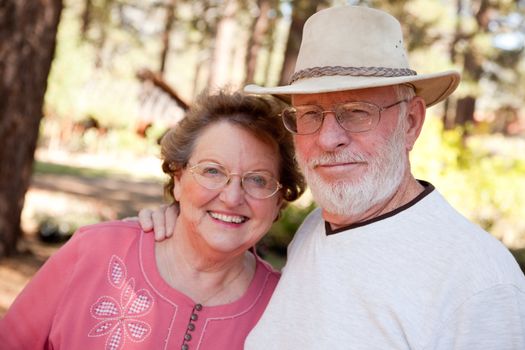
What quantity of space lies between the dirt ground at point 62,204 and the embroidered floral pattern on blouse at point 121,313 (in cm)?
327

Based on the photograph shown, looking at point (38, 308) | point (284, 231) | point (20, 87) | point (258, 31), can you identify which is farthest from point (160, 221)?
point (258, 31)

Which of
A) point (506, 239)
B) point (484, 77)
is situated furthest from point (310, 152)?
point (484, 77)

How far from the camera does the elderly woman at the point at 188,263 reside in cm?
238

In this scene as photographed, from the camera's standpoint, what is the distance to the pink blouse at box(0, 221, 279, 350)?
2.36m

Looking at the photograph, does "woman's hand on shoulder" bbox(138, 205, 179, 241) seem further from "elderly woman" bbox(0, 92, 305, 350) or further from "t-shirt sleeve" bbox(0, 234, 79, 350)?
"t-shirt sleeve" bbox(0, 234, 79, 350)

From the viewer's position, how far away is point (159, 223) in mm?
2658

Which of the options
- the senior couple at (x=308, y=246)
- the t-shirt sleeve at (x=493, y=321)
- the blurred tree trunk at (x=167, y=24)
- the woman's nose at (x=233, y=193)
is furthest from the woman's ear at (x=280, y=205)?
the blurred tree trunk at (x=167, y=24)

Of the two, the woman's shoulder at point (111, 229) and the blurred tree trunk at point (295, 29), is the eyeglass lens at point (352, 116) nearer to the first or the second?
the woman's shoulder at point (111, 229)

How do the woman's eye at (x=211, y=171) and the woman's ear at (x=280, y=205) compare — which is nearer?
the woman's eye at (x=211, y=171)

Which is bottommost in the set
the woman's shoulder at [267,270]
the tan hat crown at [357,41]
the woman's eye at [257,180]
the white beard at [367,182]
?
the woman's shoulder at [267,270]

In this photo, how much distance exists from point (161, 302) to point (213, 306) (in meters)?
0.21

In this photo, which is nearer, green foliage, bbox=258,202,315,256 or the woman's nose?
the woman's nose

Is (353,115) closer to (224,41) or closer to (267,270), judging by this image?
(267,270)

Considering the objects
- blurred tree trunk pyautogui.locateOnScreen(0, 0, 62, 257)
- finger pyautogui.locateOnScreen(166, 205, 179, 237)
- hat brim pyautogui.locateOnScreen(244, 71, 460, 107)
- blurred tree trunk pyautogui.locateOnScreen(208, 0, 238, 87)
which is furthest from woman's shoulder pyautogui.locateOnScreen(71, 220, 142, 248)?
blurred tree trunk pyautogui.locateOnScreen(208, 0, 238, 87)
